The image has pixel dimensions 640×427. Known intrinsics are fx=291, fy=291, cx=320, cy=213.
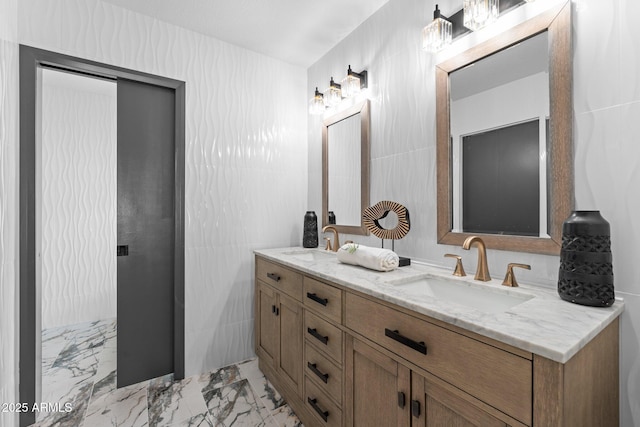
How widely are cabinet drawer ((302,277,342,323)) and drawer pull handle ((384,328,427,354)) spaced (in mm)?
304

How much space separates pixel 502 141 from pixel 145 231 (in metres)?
2.19

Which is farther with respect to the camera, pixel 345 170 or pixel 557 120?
pixel 345 170

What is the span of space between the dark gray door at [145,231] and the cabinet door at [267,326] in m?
0.64

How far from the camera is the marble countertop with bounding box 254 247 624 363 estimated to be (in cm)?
67

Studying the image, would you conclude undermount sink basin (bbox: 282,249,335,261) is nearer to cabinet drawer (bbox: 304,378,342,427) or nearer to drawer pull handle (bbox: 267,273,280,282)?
drawer pull handle (bbox: 267,273,280,282)

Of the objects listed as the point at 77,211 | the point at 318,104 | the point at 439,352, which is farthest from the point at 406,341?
the point at 77,211

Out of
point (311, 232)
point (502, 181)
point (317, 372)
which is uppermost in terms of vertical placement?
point (502, 181)

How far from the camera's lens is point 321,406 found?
1.43 meters

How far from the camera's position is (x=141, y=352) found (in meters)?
2.01

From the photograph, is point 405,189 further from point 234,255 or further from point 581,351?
point 234,255

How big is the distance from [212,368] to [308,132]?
2077mm

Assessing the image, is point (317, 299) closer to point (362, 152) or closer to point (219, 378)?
point (362, 152)

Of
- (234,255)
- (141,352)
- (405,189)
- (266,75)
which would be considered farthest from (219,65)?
(141,352)

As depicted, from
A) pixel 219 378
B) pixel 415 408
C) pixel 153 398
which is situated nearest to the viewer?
pixel 415 408
